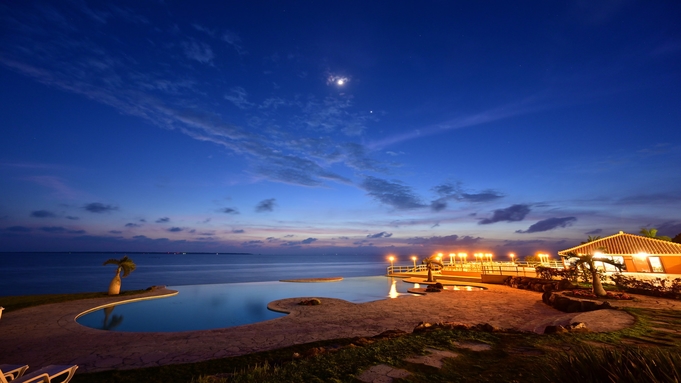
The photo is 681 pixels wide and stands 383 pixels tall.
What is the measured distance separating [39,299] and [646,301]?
31110mm

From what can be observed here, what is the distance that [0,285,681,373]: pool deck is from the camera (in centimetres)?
805

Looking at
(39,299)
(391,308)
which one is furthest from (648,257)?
(39,299)

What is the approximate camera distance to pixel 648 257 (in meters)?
20.4

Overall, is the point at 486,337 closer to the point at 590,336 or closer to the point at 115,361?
the point at 590,336

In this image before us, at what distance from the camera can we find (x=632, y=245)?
67.8 ft

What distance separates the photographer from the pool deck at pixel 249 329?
317 inches

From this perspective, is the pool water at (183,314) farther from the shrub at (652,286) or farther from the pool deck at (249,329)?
the shrub at (652,286)

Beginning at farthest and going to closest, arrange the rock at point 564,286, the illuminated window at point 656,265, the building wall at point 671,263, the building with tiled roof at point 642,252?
1. the illuminated window at point 656,265
2. the building with tiled roof at point 642,252
3. the building wall at point 671,263
4. the rock at point 564,286

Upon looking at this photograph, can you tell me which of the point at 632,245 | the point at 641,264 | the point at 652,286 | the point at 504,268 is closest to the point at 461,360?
the point at 652,286

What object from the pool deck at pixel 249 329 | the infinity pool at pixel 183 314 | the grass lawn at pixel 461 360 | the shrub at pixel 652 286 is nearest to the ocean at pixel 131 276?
the infinity pool at pixel 183 314

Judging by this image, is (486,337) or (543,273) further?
(543,273)

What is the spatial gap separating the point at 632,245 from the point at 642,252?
36.1 inches

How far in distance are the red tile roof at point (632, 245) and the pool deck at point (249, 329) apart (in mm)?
9553

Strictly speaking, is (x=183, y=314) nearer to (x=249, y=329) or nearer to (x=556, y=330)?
(x=249, y=329)
